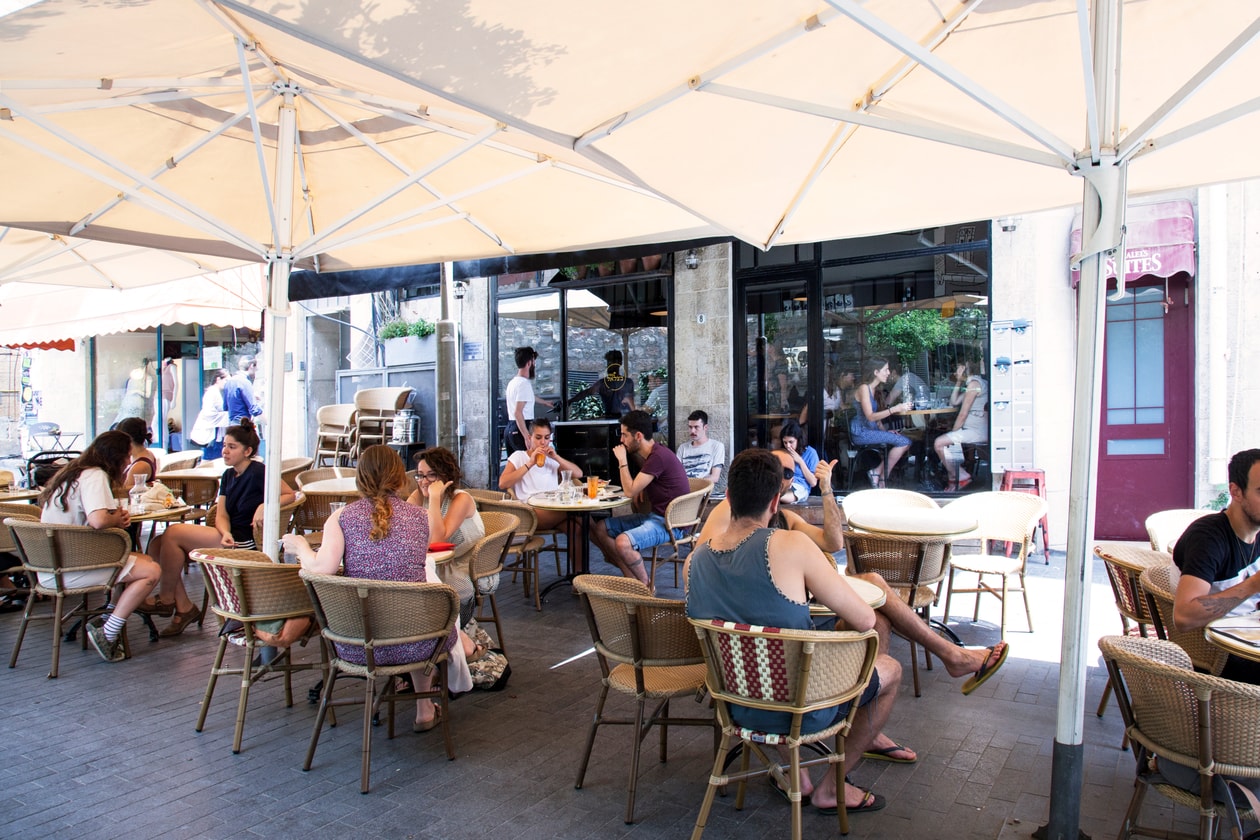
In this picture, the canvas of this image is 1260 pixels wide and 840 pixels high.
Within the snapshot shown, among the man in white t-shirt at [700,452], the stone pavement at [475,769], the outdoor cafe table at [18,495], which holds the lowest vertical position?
the stone pavement at [475,769]

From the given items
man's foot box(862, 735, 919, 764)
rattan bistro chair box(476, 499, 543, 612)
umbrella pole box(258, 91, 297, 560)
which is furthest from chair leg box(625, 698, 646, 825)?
rattan bistro chair box(476, 499, 543, 612)

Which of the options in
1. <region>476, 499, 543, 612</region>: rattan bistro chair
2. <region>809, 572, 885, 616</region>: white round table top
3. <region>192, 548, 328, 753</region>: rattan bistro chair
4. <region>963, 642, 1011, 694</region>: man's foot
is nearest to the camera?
<region>809, 572, 885, 616</region>: white round table top

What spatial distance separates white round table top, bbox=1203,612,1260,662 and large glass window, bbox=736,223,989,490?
563cm

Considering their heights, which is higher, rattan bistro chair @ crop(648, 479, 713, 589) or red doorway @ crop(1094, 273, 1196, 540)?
red doorway @ crop(1094, 273, 1196, 540)

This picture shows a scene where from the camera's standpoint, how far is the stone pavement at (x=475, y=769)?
10.5ft

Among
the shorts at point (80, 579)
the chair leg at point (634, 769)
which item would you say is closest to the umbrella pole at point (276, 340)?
the shorts at point (80, 579)

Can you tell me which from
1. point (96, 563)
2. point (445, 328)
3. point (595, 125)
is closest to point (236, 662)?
point (96, 563)

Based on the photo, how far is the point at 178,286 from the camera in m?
10.5

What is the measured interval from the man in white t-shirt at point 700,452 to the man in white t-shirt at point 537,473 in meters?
1.19

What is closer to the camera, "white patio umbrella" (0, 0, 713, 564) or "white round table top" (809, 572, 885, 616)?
"white round table top" (809, 572, 885, 616)

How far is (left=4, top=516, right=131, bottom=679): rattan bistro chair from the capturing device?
5105mm

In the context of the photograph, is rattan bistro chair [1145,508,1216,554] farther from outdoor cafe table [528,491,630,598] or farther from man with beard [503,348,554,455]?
man with beard [503,348,554,455]

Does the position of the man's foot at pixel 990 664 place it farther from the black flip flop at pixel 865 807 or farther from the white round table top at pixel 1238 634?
the white round table top at pixel 1238 634

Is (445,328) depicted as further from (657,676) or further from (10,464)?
(10,464)
